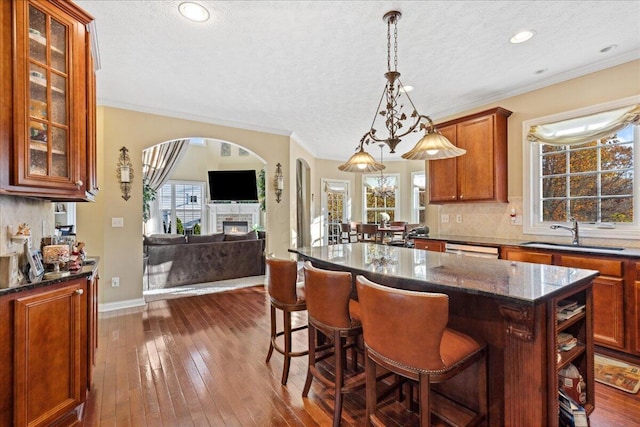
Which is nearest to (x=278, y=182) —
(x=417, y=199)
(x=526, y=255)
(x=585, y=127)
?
(x=526, y=255)

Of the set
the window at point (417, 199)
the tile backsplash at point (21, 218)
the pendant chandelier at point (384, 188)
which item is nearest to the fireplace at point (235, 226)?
the pendant chandelier at point (384, 188)

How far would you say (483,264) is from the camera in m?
1.94

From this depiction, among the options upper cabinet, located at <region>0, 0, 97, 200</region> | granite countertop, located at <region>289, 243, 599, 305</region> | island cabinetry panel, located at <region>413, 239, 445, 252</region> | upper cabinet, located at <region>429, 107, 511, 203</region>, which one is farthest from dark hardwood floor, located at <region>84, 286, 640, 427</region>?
upper cabinet, located at <region>429, 107, 511, 203</region>

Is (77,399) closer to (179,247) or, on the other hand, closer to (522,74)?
(179,247)

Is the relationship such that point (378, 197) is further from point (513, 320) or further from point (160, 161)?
point (513, 320)

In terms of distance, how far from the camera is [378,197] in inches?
354

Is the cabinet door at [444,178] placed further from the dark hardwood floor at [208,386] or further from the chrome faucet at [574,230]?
the dark hardwood floor at [208,386]

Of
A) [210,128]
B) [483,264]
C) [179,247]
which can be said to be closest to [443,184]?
[483,264]

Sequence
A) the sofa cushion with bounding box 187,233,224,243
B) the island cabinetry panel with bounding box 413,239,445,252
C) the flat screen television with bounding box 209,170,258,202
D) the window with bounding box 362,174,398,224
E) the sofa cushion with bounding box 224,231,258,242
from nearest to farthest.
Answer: the island cabinetry panel with bounding box 413,239,445,252 < the sofa cushion with bounding box 187,233,224,243 < the sofa cushion with bounding box 224,231,258,242 < the flat screen television with bounding box 209,170,258,202 < the window with bounding box 362,174,398,224

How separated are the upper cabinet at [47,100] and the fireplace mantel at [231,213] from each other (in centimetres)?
718

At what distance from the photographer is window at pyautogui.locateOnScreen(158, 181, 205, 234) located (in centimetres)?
883

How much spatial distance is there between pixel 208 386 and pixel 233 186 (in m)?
6.88

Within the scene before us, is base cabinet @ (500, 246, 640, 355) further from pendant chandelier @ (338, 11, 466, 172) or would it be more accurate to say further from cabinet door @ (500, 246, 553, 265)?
pendant chandelier @ (338, 11, 466, 172)

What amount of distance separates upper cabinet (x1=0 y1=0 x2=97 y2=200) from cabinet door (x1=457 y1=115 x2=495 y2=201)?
3.99m
